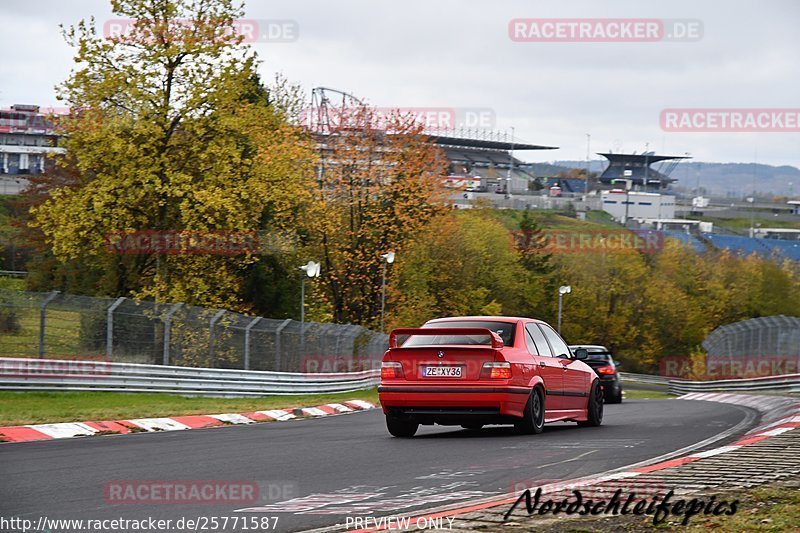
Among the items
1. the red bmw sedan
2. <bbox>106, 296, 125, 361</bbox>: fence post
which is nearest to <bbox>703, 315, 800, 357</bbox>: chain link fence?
<bbox>106, 296, 125, 361</bbox>: fence post

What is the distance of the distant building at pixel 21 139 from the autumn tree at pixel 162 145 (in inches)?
4907

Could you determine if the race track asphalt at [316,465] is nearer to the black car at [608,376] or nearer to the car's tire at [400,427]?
the car's tire at [400,427]

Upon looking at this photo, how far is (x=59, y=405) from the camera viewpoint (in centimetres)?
2048

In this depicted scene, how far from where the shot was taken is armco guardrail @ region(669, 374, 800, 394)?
33625mm

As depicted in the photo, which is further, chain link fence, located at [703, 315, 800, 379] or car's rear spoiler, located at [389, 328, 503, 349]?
chain link fence, located at [703, 315, 800, 379]

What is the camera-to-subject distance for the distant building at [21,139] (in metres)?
164

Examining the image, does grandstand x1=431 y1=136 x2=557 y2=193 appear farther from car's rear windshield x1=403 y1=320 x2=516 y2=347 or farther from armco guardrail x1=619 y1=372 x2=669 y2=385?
car's rear windshield x1=403 y1=320 x2=516 y2=347

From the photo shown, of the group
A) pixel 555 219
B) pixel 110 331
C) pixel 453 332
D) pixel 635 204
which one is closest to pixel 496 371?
pixel 453 332

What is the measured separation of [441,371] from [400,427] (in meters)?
1.16

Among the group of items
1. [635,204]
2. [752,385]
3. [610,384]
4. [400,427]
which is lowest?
[752,385]

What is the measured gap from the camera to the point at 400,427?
14383mm

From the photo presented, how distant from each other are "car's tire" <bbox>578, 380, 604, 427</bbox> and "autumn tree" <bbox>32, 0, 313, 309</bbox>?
23130 millimetres

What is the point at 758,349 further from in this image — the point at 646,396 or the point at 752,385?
the point at 646,396

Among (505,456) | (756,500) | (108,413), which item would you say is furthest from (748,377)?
(756,500)
